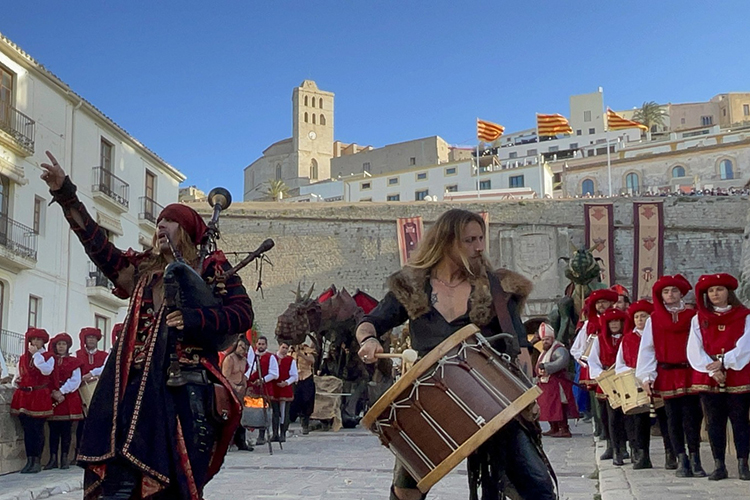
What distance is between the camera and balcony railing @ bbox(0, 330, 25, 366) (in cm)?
2489

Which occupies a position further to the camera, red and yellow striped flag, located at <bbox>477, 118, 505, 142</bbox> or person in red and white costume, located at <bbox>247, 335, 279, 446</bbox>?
red and yellow striped flag, located at <bbox>477, 118, 505, 142</bbox>

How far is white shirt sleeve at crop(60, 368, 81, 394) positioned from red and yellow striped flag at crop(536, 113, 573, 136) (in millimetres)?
→ 76161

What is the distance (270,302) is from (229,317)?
49.3 m

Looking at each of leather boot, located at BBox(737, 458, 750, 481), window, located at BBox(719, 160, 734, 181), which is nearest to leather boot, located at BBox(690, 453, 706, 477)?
leather boot, located at BBox(737, 458, 750, 481)

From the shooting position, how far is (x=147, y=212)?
3391 cm

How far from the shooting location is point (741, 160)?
6700 cm

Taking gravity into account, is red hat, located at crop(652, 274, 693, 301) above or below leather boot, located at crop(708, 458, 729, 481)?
above

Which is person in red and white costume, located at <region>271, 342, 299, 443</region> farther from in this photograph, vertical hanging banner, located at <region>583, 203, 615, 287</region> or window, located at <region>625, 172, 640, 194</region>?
window, located at <region>625, 172, 640, 194</region>

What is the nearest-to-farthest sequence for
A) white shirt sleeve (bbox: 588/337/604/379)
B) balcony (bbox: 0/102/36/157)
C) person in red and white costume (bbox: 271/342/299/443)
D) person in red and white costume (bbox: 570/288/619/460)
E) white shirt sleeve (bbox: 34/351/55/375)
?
1. white shirt sleeve (bbox: 588/337/604/379)
2. person in red and white costume (bbox: 570/288/619/460)
3. white shirt sleeve (bbox: 34/351/55/375)
4. person in red and white costume (bbox: 271/342/299/443)
5. balcony (bbox: 0/102/36/157)

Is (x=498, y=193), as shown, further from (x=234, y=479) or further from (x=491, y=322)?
(x=491, y=322)

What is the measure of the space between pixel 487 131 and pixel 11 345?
60523 mm

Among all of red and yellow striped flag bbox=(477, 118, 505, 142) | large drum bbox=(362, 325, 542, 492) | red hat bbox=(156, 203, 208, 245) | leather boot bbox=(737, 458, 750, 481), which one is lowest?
leather boot bbox=(737, 458, 750, 481)

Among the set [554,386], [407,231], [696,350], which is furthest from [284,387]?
[407,231]

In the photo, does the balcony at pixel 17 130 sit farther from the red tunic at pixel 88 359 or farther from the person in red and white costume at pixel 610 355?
the person in red and white costume at pixel 610 355
